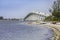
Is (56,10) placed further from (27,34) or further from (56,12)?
(27,34)

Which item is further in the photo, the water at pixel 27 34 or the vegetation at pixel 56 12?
the vegetation at pixel 56 12

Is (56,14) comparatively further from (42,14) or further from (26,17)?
(26,17)

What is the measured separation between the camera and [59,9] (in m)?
93.4

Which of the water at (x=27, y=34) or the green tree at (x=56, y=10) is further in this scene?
the green tree at (x=56, y=10)

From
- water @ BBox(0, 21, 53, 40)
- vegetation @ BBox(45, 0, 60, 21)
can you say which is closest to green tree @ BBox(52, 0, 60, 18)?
vegetation @ BBox(45, 0, 60, 21)

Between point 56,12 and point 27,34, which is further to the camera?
point 56,12

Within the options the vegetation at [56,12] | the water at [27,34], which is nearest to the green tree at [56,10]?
the vegetation at [56,12]

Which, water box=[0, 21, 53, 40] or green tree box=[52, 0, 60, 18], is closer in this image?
water box=[0, 21, 53, 40]

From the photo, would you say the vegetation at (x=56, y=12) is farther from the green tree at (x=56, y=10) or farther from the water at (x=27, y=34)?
the water at (x=27, y=34)

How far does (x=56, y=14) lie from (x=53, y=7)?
8398 mm

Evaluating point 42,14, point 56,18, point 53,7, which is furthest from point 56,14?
point 42,14

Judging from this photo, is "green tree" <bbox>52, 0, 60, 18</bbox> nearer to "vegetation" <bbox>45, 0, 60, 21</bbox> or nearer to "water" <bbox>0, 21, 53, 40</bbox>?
"vegetation" <bbox>45, 0, 60, 21</bbox>

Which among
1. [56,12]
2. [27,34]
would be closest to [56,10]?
[56,12]

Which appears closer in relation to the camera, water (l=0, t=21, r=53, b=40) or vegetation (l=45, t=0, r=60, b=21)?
water (l=0, t=21, r=53, b=40)
